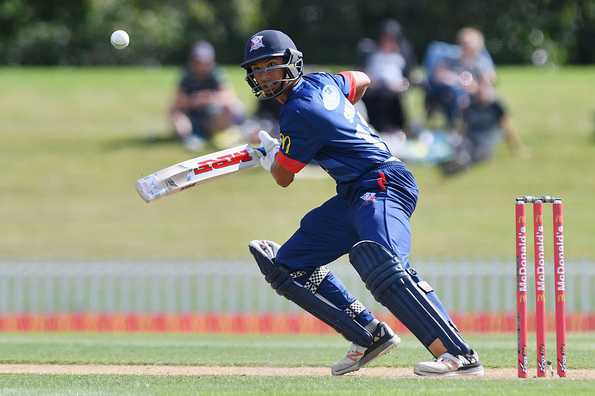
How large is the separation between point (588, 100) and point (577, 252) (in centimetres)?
873

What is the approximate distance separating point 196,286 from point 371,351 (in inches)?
305

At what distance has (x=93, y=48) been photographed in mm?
51906

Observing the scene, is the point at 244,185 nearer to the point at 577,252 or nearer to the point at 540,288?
the point at 577,252

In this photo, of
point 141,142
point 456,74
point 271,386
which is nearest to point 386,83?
point 456,74

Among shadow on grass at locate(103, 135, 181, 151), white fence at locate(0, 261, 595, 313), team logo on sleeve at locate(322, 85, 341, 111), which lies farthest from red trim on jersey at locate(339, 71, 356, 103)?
shadow on grass at locate(103, 135, 181, 151)

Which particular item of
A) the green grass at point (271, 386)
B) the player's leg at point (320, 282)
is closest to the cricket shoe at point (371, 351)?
the player's leg at point (320, 282)

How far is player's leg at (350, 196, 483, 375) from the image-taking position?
784cm

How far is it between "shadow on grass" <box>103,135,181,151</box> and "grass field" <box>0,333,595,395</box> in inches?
364

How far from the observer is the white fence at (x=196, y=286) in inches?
629

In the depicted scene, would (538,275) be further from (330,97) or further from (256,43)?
(256,43)

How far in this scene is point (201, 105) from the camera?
2120 cm

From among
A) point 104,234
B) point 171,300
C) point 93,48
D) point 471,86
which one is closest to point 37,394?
point 171,300

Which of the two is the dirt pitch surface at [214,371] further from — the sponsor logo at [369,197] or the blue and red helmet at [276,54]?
the blue and red helmet at [276,54]

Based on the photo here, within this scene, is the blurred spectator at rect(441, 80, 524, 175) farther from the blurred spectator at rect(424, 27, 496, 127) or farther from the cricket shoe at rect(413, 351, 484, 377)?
the cricket shoe at rect(413, 351, 484, 377)
